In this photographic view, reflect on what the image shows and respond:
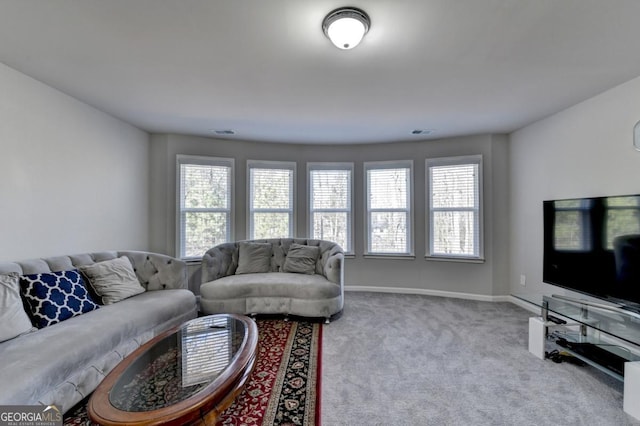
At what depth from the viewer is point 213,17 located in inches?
68.4

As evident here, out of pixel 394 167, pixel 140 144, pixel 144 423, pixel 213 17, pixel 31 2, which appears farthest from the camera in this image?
pixel 394 167

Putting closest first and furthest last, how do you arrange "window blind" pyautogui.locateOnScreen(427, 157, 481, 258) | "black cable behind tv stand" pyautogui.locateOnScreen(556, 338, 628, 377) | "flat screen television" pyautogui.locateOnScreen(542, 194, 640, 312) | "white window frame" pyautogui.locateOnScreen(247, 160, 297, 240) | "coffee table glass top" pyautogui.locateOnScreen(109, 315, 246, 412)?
"coffee table glass top" pyautogui.locateOnScreen(109, 315, 246, 412), "black cable behind tv stand" pyautogui.locateOnScreen(556, 338, 628, 377), "flat screen television" pyautogui.locateOnScreen(542, 194, 640, 312), "window blind" pyautogui.locateOnScreen(427, 157, 481, 258), "white window frame" pyautogui.locateOnScreen(247, 160, 297, 240)

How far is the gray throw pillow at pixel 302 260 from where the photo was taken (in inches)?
157

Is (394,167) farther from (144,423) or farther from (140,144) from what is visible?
(144,423)

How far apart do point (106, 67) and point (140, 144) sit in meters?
1.91

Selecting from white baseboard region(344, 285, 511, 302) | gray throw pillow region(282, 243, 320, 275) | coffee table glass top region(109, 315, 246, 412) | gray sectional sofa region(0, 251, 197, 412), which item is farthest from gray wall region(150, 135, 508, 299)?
coffee table glass top region(109, 315, 246, 412)

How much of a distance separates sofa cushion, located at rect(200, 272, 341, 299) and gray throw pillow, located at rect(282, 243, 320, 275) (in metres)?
0.41

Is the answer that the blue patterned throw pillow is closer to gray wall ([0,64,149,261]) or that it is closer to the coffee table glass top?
gray wall ([0,64,149,261])

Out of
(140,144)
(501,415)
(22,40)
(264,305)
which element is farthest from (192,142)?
(501,415)

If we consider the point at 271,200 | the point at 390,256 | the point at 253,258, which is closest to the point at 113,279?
the point at 253,258

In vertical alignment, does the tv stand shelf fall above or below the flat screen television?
below

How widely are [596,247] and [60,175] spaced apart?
16.8 feet

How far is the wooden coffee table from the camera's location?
1.30 metres

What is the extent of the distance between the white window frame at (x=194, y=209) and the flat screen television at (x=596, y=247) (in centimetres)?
417
